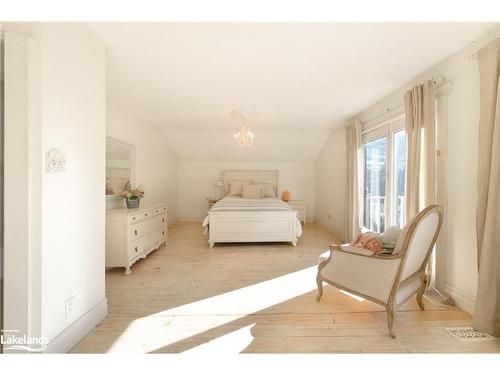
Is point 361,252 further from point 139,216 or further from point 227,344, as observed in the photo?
point 139,216

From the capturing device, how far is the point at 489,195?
171cm

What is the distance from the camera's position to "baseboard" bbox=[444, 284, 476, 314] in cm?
202

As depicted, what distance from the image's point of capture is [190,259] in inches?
139

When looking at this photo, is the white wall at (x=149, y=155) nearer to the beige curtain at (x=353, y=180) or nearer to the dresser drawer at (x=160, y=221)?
the dresser drawer at (x=160, y=221)

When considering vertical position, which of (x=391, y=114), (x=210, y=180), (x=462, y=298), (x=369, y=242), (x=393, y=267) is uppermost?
(x=391, y=114)

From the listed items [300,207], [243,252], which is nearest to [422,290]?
[243,252]

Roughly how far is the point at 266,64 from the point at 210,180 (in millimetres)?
4560

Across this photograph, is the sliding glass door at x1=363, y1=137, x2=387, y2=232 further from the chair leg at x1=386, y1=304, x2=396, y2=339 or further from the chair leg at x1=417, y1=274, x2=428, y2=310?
the chair leg at x1=386, y1=304, x2=396, y2=339

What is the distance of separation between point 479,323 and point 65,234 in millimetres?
3020

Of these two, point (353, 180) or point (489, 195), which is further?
point (353, 180)

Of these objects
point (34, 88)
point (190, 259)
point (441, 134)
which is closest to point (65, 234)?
point (34, 88)

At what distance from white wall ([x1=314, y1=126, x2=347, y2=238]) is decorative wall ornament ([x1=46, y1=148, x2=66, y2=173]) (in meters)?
4.56

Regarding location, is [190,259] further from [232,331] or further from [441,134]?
[441,134]

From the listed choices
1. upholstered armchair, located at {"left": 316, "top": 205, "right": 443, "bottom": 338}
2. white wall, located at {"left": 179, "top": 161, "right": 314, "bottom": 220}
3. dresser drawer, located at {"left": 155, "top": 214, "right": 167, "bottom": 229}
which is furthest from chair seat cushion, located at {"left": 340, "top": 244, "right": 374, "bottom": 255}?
white wall, located at {"left": 179, "top": 161, "right": 314, "bottom": 220}
